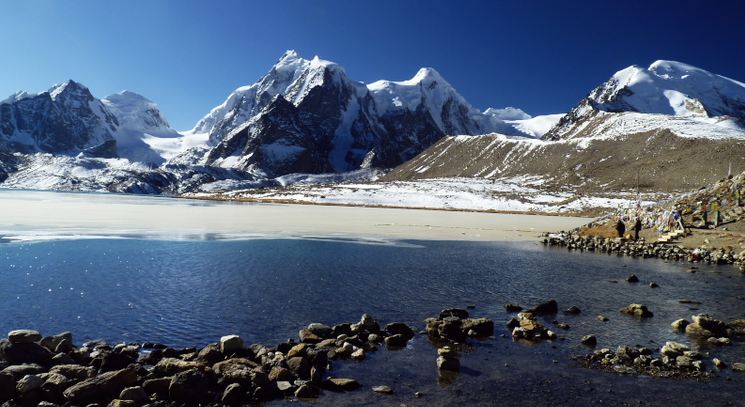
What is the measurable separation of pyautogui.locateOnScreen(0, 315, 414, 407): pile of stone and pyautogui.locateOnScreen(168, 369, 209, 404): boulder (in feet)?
0.07

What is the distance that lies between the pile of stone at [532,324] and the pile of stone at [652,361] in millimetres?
2039

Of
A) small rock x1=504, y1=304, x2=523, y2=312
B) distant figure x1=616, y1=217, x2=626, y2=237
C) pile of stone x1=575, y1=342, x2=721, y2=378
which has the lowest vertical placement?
pile of stone x1=575, y1=342, x2=721, y2=378

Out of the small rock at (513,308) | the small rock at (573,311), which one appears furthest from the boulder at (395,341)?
the small rock at (573,311)

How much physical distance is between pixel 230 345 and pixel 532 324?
10.7 meters

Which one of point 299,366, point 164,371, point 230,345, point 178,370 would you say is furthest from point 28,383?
point 299,366

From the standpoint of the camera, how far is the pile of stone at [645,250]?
3659cm

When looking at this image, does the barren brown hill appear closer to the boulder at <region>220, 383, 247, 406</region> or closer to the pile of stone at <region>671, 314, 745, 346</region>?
the pile of stone at <region>671, 314, 745, 346</region>

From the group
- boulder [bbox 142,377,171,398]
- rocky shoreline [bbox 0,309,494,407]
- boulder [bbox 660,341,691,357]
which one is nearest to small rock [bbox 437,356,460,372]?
rocky shoreline [bbox 0,309,494,407]

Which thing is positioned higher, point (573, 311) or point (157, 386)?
point (573, 311)

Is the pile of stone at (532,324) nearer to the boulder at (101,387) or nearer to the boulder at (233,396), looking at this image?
the boulder at (233,396)

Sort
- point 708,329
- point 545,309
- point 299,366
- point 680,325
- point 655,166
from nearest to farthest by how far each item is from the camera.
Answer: point 299,366 < point 708,329 < point 680,325 < point 545,309 < point 655,166

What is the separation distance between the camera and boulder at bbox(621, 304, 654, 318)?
20.3 meters

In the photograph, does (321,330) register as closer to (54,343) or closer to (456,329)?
(456,329)

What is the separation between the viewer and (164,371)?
1290cm
